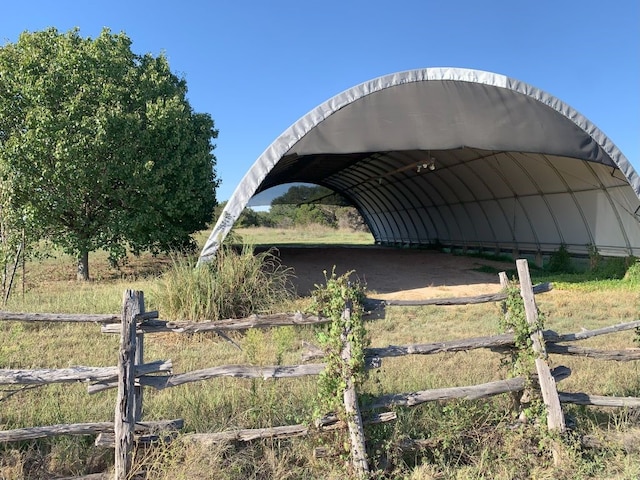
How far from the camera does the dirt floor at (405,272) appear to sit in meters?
10.8

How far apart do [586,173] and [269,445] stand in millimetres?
11316

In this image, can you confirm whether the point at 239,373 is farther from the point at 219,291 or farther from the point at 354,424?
the point at 219,291

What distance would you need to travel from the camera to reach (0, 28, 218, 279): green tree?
10.4 meters

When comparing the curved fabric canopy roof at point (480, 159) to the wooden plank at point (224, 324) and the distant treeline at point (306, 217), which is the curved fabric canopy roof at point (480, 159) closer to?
the wooden plank at point (224, 324)

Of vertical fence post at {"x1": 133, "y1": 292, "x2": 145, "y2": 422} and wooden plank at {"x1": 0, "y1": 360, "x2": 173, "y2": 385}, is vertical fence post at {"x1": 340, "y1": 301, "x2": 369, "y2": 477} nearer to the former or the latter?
wooden plank at {"x1": 0, "y1": 360, "x2": 173, "y2": 385}

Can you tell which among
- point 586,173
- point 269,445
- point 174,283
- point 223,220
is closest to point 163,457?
point 269,445

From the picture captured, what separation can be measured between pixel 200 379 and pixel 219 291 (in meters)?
3.85

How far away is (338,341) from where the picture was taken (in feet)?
11.1

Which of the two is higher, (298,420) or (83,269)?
(83,269)

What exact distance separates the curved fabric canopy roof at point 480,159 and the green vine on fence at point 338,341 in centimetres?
519

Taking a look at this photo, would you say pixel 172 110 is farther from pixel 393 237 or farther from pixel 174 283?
pixel 393 237

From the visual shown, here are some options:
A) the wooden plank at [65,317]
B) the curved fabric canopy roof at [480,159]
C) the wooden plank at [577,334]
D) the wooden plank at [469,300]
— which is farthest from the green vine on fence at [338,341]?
the curved fabric canopy roof at [480,159]

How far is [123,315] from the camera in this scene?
3.26m

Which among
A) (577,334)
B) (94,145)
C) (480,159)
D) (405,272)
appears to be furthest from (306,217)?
(577,334)
